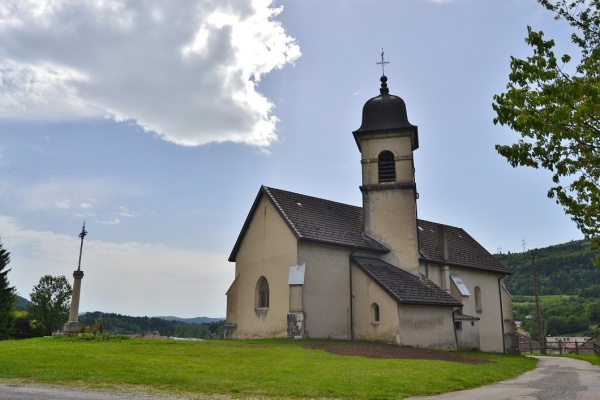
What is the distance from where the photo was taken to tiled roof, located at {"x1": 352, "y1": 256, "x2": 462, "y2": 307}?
1092 inches

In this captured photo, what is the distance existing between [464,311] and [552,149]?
85.1 feet

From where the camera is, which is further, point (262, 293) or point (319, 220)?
point (319, 220)

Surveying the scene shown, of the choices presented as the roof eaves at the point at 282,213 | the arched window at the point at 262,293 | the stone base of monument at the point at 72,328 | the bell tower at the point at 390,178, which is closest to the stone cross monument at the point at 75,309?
the stone base of monument at the point at 72,328

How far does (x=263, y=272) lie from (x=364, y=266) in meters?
5.88

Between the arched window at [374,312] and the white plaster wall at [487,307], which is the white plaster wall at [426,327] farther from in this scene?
the white plaster wall at [487,307]

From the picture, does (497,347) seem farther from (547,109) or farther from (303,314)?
(547,109)

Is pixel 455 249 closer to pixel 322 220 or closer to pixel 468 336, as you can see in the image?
pixel 468 336

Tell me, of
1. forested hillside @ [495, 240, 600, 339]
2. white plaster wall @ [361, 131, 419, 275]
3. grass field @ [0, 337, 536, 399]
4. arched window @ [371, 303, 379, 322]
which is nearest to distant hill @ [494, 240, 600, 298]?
forested hillside @ [495, 240, 600, 339]

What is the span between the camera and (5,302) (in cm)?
5100

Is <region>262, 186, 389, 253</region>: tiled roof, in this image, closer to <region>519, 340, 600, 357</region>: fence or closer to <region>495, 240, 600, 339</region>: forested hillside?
<region>519, 340, 600, 357</region>: fence

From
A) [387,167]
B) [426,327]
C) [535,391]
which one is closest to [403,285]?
[426,327]

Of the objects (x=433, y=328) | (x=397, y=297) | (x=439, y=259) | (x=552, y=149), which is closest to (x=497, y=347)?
(x=439, y=259)

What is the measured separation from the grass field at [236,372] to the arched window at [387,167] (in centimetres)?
1583

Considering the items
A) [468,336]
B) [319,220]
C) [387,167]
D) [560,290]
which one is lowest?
[468,336]
